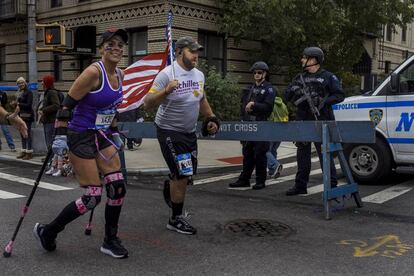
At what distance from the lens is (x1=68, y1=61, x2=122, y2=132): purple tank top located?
4.42 metres

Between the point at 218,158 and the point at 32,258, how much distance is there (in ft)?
25.5

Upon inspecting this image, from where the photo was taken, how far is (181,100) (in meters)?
5.23

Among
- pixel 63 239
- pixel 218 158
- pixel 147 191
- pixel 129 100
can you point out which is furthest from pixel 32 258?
pixel 218 158

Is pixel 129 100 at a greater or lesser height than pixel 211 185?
greater

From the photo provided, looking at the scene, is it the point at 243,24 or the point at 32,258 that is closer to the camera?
the point at 32,258

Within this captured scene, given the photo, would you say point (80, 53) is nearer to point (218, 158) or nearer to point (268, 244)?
point (218, 158)

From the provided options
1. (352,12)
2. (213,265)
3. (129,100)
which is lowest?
(213,265)

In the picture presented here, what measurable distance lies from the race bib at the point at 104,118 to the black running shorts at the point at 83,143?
0.07 m

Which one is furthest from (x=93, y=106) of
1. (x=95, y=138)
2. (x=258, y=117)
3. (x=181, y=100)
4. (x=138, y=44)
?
(x=138, y=44)

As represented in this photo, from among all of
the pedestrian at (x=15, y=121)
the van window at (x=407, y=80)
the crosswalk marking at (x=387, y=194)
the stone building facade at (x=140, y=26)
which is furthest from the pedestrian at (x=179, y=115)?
the stone building facade at (x=140, y=26)

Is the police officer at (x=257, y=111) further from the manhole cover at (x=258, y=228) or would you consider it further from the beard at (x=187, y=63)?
the beard at (x=187, y=63)

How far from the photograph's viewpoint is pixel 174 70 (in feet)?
17.0

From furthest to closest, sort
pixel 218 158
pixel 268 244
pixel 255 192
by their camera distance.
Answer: pixel 218 158 → pixel 255 192 → pixel 268 244

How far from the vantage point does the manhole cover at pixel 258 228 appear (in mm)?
5422
